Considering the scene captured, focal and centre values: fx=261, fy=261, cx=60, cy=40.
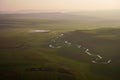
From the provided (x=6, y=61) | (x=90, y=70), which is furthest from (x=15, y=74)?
(x=90, y=70)

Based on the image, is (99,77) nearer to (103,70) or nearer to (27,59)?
(103,70)

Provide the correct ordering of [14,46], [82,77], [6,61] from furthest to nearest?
[14,46] → [6,61] → [82,77]

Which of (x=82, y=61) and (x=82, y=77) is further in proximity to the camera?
(x=82, y=61)

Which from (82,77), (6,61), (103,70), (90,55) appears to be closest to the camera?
(82,77)

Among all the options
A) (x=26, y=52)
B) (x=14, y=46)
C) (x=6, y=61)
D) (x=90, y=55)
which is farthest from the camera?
(x=14, y=46)

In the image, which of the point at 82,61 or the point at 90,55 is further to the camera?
the point at 90,55

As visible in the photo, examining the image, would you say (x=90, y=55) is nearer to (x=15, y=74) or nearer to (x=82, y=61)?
(x=82, y=61)

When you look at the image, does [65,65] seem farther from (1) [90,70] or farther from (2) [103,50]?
(2) [103,50]

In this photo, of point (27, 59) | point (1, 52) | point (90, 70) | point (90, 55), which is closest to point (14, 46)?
point (1, 52)

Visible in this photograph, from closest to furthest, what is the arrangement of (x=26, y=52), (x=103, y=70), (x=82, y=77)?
(x=82, y=77)
(x=103, y=70)
(x=26, y=52)
